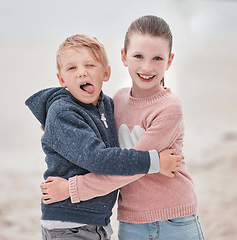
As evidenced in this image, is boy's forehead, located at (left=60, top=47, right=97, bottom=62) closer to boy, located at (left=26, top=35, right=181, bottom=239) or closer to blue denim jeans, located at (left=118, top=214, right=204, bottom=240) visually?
boy, located at (left=26, top=35, right=181, bottom=239)

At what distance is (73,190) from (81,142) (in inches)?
6.0

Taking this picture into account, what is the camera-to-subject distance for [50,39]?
5172mm

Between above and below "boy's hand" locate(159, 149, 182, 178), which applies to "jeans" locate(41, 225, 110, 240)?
below

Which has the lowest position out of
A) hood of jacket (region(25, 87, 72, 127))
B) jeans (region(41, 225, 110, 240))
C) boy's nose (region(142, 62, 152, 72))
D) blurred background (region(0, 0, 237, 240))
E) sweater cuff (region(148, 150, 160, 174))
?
jeans (region(41, 225, 110, 240))

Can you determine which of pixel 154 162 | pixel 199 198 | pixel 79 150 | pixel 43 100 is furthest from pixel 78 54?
pixel 199 198

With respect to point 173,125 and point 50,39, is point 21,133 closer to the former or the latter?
point 50,39

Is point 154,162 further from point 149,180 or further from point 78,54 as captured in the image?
point 78,54

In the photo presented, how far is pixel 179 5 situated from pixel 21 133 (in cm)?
252

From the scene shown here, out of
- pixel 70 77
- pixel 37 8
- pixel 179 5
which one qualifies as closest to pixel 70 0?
pixel 37 8

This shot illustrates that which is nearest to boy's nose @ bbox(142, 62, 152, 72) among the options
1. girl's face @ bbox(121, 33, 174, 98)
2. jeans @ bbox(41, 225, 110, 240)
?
girl's face @ bbox(121, 33, 174, 98)

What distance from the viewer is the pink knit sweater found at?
4.02ft

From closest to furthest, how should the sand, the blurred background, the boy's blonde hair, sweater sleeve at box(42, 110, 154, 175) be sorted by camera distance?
sweater sleeve at box(42, 110, 154, 175) < the boy's blonde hair < the sand < the blurred background

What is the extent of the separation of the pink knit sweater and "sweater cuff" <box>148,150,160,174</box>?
0.09 feet

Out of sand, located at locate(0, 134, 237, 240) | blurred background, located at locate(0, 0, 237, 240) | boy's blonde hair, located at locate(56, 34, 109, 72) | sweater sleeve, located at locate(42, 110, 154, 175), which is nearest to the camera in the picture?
sweater sleeve, located at locate(42, 110, 154, 175)
